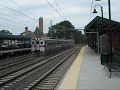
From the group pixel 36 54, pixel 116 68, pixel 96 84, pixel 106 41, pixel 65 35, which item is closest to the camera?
pixel 96 84

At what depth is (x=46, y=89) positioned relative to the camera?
1232cm

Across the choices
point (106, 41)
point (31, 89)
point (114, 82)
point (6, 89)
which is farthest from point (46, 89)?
point (106, 41)

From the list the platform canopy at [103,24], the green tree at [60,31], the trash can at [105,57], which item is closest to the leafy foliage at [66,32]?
the green tree at [60,31]

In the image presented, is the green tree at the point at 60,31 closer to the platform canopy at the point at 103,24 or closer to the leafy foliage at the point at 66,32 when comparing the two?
the leafy foliage at the point at 66,32

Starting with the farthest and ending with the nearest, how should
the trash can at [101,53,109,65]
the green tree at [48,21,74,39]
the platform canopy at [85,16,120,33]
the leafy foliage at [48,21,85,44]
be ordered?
1. the leafy foliage at [48,21,85,44]
2. the green tree at [48,21,74,39]
3. the platform canopy at [85,16,120,33]
4. the trash can at [101,53,109,65]

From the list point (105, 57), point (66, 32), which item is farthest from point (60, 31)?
point (105, 57)

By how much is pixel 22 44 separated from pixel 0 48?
1108 centimetres

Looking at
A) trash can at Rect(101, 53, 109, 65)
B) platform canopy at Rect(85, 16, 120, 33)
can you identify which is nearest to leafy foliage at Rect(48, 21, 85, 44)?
platform canopy at Rect(85, 16, 120, 33)

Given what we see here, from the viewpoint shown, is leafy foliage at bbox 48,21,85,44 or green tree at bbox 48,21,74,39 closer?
green tree at bbox 48,21,74,39

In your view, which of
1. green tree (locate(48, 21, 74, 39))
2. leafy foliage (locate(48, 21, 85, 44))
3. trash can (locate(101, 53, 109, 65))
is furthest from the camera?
leafy foliage (locate(48, 21, 85, 44))

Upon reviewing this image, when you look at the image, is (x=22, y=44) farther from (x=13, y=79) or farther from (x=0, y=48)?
(x=13, y=79)

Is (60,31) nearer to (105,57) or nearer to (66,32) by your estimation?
(66,32)

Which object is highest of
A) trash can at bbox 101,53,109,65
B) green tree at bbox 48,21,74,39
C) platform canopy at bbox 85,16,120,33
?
green tree at bbox 48,21,74,39

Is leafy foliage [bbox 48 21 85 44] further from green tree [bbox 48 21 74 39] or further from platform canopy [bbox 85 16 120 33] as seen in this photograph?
platform canopy [bbox 85 16 120 33]
